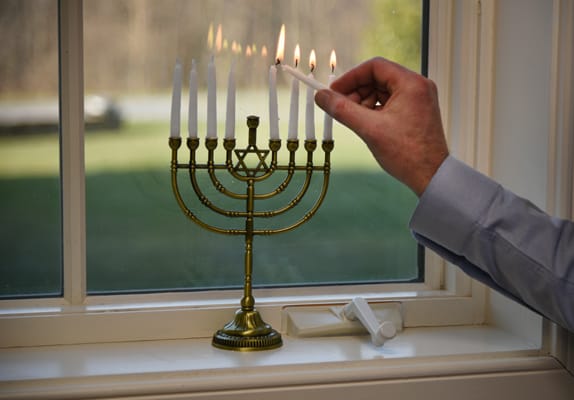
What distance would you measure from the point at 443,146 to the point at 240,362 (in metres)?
0.44

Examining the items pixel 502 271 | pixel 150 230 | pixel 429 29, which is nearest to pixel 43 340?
pixel 150 230

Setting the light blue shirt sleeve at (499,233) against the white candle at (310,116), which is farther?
the white candle at (310,116)

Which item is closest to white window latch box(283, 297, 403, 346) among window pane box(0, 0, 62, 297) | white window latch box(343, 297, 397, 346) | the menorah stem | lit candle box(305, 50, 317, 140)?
white window latch box(343, 297, 397, 346)

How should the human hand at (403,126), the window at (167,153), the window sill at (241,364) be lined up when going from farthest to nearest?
1. the window at (167,153)
2. the window sill at (241,364)
3. the human hand at (403,126)

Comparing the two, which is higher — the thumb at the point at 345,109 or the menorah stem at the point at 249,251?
the thumb at the point at 345,109

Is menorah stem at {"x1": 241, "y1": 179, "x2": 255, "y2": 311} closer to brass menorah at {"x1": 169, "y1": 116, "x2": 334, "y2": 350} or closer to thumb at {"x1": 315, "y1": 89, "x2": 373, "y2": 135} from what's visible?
brass menorah at {"x1": 169, "y1": 116, "x2": 334, "y2": 350}

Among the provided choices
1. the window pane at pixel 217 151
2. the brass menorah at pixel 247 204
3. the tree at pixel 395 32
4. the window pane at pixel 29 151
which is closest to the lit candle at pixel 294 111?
the brass menorah at pixel 247 204

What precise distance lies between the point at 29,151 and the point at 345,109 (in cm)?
58

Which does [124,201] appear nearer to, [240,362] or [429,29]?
[240,362]

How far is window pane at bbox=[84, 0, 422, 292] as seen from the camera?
1.34 metres

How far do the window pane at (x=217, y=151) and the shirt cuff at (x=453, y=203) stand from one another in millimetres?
477

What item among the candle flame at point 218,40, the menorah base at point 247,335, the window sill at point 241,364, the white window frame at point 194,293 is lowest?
the window sill at point 241,364

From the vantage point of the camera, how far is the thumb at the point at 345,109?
932 millimetres

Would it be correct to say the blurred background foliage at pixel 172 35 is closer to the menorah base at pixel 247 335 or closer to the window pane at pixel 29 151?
the window pane at pixel 29 151
